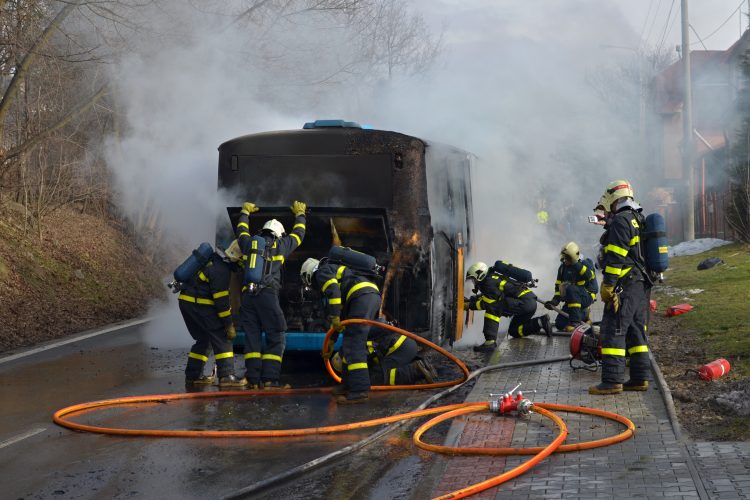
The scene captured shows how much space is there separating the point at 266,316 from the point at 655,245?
366 centimetres

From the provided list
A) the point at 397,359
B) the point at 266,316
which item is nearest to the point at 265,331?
the point at 266,316

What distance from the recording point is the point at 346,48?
21.0m

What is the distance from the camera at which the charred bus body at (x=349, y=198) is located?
30.9 ft

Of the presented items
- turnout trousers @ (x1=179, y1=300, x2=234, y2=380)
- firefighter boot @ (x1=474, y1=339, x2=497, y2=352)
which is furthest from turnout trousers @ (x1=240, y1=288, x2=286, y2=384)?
firefighter boot @ (x1=474, y1=339, x2=497, y2=352)

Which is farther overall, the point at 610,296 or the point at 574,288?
the point at 574,288

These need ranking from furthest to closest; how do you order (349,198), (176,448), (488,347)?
(488,347), (349,198), (176,448)

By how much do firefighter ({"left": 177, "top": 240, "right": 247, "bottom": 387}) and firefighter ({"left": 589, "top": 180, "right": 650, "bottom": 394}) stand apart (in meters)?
3.53

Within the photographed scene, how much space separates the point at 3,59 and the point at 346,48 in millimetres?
8538

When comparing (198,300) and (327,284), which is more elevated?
(327,284)

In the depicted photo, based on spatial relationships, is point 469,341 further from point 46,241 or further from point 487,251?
point 46,241

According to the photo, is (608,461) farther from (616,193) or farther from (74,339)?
(74,339)

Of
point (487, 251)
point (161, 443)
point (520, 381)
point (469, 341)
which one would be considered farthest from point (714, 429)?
point (487, 251)

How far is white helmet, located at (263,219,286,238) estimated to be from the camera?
8.69 m

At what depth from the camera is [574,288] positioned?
11719mm
